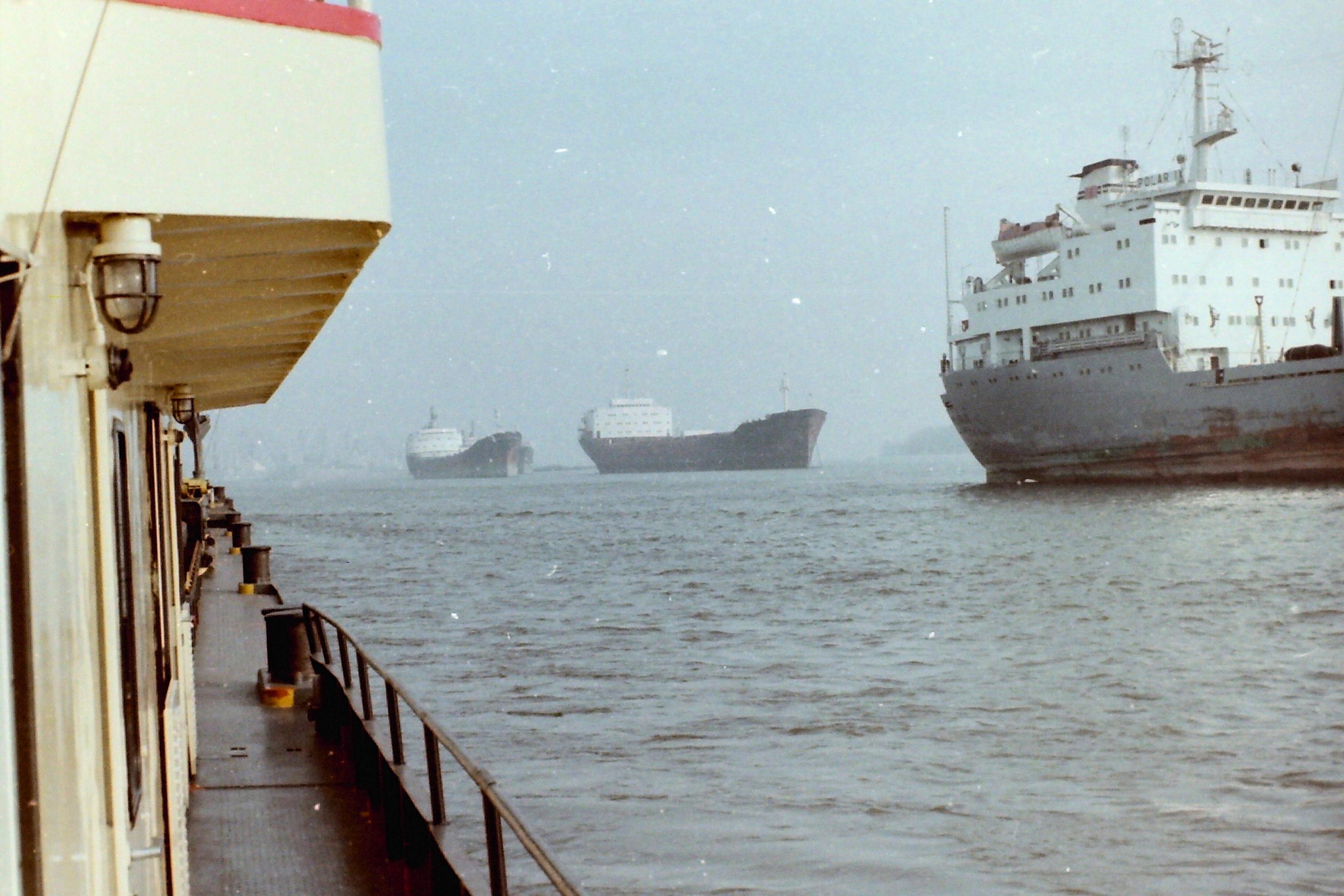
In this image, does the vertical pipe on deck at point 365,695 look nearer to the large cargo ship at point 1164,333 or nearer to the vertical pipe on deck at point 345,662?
the vertical pipe on deck at point 345,662

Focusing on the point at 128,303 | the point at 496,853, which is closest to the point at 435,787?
the point at 496,853

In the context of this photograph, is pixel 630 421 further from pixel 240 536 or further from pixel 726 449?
pixel 240 536

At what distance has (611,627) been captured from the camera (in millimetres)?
22312

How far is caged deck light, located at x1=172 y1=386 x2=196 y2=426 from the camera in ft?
22.2

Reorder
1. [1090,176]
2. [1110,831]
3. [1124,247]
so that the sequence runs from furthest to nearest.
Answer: [1090,176]
[1124,247]
[1110,831]

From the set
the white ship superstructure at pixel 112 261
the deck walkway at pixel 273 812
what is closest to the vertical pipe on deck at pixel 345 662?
the deck walkway at pixel 273 812

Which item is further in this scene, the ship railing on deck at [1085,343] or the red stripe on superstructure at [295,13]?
the ship railing on deck at [1085,343]

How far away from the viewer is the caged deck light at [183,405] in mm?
6758

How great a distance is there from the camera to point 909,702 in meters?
14.6

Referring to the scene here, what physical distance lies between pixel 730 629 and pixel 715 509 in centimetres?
4333

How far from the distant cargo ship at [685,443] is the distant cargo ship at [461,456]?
20315 millimetres

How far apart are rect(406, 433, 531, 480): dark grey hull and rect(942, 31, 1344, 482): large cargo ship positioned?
119486mm

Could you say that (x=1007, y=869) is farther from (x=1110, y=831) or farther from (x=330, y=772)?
(x=330, y=772)

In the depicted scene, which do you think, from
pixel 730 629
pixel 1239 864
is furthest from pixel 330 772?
pixel 730 629
